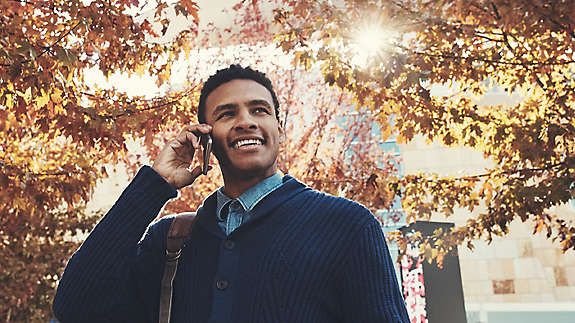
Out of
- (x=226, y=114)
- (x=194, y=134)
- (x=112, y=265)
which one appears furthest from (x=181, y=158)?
(x=112, y=265)

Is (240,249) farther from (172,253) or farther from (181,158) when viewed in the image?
(181,158)

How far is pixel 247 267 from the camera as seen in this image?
1.55 meters

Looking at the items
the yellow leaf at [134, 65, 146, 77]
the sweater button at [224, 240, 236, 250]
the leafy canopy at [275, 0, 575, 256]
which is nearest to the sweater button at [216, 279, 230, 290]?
the sweater button at [224, 240, 236, 250]

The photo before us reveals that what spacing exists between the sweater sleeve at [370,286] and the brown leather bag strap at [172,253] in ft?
1.80

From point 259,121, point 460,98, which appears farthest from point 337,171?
point 259,121

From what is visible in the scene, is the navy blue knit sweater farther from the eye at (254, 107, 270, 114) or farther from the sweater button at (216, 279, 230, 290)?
the eye at (254, 107, 270, 114)

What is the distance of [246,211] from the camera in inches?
67.3

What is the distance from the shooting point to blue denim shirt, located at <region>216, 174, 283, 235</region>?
1.71m

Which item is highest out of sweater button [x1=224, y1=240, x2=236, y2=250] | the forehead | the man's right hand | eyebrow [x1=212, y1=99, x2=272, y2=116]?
the forehead

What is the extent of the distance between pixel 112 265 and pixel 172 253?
19cm

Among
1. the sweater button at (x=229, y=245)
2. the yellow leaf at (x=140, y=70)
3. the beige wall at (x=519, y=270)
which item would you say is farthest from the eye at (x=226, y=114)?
the beige wall at (x=519, y=270)

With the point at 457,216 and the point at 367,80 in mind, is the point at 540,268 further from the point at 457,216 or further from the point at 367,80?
the point at 367,80

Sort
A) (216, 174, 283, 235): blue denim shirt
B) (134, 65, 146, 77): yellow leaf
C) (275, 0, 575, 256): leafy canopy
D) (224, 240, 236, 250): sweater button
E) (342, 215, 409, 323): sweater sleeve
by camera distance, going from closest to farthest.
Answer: (342, 215, 409, 323): sweater sleeve, (224, 240, 236, 250): sweater button, (216, 174, 283, 235): blue denim shirt, (275, 0, 575, 256): leafy canopy, (134, 65, 146, 77): yellow leaf

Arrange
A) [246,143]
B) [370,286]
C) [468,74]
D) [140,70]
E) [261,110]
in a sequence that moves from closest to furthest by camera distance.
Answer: [370,286]
[246,143]
[261,110]
[140,70]
[468,74]
